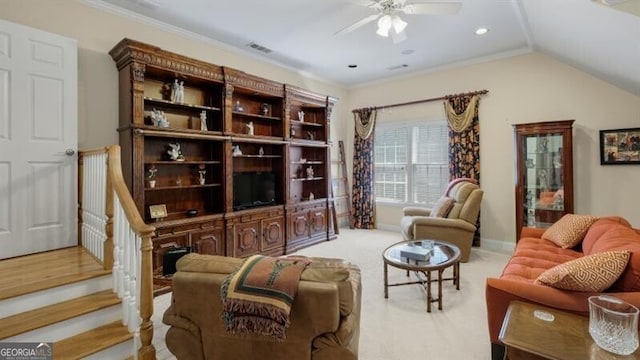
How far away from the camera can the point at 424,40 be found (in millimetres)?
4352

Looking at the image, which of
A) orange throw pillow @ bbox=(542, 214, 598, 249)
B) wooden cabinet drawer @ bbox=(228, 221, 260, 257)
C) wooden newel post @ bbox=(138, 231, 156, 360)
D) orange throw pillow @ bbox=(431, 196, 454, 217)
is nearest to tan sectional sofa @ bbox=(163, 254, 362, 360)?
wooden newel post @ bbox=(138, 231, 156, 360)

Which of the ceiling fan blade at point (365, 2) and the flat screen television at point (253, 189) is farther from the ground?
the ceiling fan blade at point (365, 2)

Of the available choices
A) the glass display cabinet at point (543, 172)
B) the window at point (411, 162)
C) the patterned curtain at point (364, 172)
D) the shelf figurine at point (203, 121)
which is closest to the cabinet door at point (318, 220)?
the patterned curtain at point (364, 172)

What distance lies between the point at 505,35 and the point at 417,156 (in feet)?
7.91

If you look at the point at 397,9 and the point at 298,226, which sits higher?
the point at 397,9

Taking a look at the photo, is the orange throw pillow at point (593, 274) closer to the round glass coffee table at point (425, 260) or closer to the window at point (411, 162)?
the round glass coffee table at point (425, 260)

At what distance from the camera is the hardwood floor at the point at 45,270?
2.10 metres

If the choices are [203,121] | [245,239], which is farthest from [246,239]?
[203,121]

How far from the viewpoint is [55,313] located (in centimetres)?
203

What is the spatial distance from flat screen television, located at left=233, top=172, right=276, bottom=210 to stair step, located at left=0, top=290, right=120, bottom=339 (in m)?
2.13

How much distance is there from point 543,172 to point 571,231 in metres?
1.54

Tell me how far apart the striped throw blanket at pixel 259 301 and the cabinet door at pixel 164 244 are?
7.38 feet

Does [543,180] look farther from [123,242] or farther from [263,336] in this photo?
[123,242]

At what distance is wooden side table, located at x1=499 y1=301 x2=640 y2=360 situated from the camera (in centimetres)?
124
